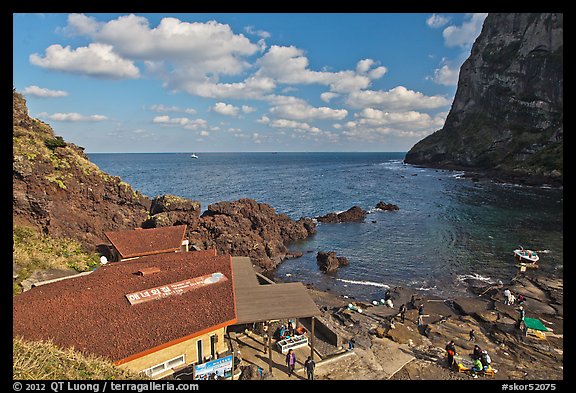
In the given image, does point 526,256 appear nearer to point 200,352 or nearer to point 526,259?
point 526,259

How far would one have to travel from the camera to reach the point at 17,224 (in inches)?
989

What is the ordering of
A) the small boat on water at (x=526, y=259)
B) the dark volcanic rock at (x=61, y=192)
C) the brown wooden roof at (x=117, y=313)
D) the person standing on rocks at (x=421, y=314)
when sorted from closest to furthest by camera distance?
the brown wooden roof at (x=117, y=313) → the person standing on rocks at (x=421, y=314) → the dark volcanic rock at (x=61, y=192) → the small boat on water at (x=526, y=259)

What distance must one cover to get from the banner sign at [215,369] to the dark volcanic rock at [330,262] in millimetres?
24183

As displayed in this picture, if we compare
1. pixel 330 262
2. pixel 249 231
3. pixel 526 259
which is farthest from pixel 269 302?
pixel 526 259

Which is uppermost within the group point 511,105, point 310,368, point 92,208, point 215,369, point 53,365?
point 511,105

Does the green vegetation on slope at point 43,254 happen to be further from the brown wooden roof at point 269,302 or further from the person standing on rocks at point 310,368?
the person standing on rocks at point 310,368

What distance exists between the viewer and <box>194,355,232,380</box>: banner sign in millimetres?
12938

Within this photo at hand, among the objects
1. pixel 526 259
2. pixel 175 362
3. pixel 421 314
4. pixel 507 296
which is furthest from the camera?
pixel 526 259

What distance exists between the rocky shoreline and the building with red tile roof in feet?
22.5

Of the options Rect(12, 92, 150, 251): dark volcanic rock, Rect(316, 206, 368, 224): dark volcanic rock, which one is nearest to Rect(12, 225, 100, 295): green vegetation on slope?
Rect(12, 92, 150, 251): dark volcanic rock

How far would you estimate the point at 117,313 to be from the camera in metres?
13.4

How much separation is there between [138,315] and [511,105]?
143 metres

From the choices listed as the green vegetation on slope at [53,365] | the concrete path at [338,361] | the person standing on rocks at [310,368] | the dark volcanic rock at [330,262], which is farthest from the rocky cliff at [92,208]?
the person standing on rocks at [310,368]

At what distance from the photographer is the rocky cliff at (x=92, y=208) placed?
88.6 feet
